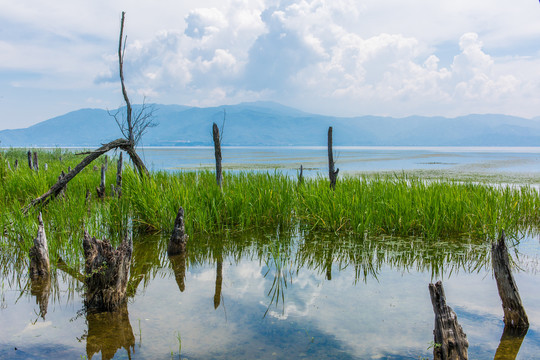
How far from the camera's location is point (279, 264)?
19.3ft

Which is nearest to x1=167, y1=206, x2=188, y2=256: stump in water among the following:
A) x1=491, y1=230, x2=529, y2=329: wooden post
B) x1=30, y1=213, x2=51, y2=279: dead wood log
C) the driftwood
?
the driftwood

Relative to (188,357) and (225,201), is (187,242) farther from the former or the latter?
(188,357)

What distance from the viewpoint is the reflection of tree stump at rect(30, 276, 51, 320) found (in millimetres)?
4394

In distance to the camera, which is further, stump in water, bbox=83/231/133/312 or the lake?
stump in water, bbox=83/231/133/312

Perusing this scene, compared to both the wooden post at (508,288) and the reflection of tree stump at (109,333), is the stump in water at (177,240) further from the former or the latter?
the wooden post at (508,288)

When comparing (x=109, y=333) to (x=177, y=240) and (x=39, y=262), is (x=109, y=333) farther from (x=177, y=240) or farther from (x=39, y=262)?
(x=177, y=240)

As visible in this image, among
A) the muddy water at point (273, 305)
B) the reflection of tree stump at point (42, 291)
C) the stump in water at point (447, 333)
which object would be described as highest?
the stump in water at point (447, 333)

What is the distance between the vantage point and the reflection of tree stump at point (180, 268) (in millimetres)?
5258

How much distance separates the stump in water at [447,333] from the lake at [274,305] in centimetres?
44

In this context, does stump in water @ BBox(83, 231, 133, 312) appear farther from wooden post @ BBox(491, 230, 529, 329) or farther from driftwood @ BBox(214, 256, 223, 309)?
wooden post @ BBox(491, 230, 529, 329)

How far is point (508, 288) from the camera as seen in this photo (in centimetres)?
387

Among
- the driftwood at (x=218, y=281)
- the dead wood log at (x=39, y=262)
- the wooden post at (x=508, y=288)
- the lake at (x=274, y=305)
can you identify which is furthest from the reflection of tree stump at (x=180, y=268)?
the wooden post at (x=508, y=288)

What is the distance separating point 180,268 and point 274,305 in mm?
1875

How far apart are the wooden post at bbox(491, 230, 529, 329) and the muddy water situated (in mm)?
128
